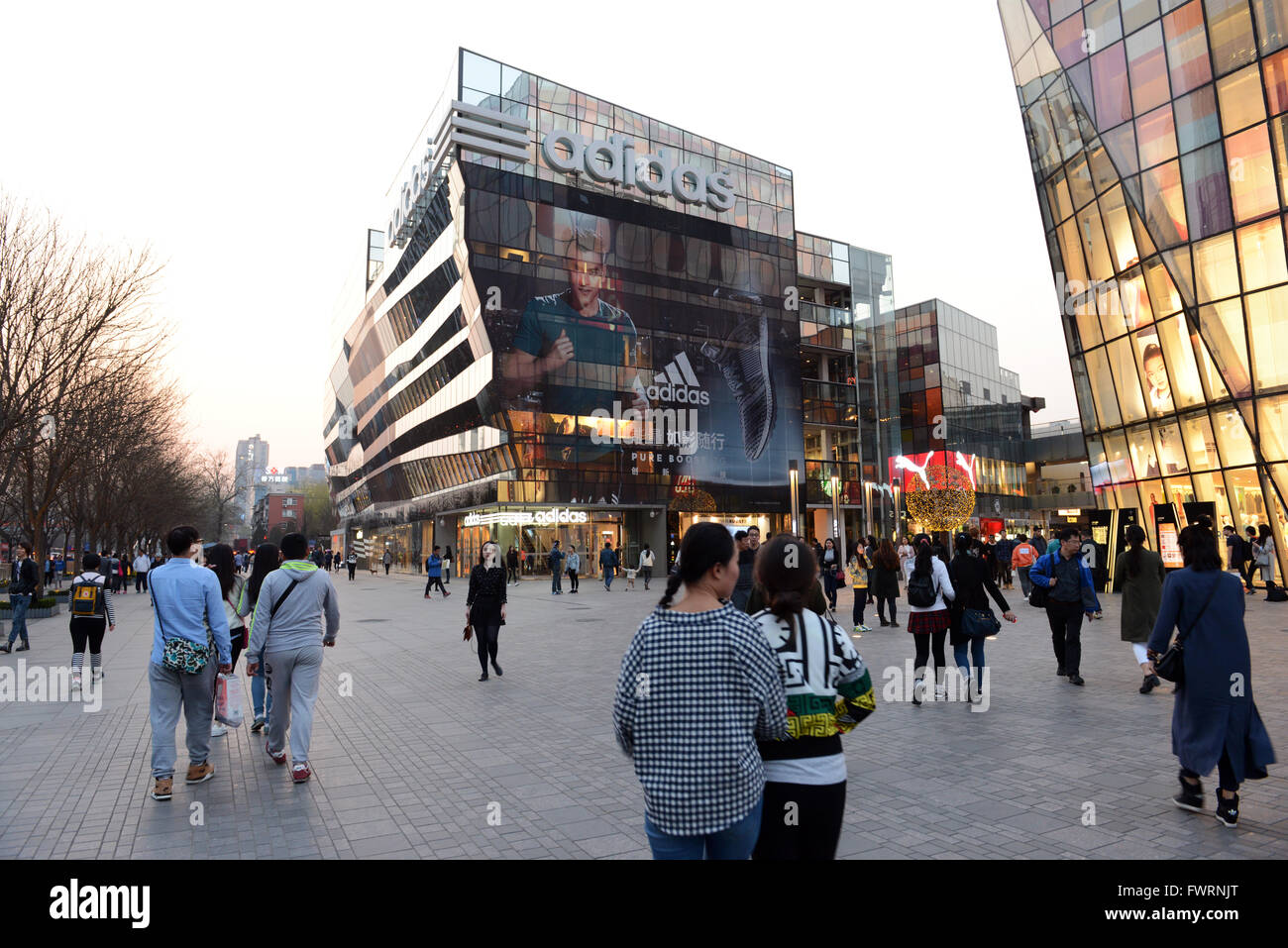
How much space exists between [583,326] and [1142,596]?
123 ft

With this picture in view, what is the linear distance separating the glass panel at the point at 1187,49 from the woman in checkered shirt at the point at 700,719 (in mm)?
26473

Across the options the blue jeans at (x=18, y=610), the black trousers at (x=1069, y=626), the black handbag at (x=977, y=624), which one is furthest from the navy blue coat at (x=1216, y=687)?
the blue jeans at (x=18, y=610)

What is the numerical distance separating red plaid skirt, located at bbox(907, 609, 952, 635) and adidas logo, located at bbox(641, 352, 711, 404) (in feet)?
123

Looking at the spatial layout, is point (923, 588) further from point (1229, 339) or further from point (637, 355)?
point (637, 355)

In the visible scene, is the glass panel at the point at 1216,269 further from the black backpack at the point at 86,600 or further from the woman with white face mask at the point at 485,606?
the black backpack at the point at 86,600

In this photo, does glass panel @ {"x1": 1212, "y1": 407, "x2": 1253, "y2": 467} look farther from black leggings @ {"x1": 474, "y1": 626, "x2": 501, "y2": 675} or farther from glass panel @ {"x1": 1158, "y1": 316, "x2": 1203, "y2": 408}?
black leggings @ {"x1": 474, "y1": 626, "x2": 501, "y2": 675}

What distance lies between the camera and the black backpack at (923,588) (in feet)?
29.0

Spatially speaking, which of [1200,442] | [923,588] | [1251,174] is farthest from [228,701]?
[1200,442]

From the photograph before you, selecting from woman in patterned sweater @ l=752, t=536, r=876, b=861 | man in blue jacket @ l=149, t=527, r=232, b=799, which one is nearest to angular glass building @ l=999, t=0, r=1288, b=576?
woman in patterned sweater @ l=752, t=536, r=876, b=861

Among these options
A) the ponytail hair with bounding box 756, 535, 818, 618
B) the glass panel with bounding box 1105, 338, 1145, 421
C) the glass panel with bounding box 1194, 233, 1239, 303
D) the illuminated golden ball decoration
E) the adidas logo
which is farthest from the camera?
the adidas logo

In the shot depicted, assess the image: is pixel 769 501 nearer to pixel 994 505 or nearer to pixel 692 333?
pixel 692 333

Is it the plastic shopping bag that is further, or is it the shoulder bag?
the plastic shopping bag

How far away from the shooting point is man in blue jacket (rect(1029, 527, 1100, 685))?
9.68m

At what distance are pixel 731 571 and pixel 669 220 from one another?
48.9 m
